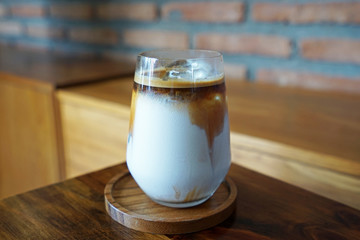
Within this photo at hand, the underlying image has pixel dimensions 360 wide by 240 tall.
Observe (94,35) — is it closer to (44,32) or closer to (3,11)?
(44,32)

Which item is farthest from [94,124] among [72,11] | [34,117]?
[72,11]

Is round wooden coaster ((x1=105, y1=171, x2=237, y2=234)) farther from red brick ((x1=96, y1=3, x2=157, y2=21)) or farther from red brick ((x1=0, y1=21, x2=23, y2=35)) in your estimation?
red brick ((x1=0, y1=21, x2=23, y2=35))

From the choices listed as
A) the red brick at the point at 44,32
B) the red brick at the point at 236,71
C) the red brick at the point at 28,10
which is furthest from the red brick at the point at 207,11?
the red brick at the point at 28,10

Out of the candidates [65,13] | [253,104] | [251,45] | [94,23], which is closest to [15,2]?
[65,13]

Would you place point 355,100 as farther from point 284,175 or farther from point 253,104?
point 284,175

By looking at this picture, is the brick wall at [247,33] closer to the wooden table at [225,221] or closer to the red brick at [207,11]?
the red brick at [207,11]
